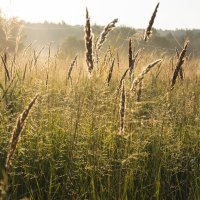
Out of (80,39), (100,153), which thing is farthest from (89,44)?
(80,39)

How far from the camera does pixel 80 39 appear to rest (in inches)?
1100

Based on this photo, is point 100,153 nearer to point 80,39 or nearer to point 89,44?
point 89,44

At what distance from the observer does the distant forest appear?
3352 mm

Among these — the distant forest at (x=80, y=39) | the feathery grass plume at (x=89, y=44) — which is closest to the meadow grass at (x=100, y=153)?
the feathery grass plume at (x=89, y=44)

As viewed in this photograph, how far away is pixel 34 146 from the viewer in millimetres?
2369

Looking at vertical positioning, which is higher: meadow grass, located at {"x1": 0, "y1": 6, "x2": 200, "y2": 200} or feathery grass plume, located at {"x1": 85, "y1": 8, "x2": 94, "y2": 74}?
feathery grass plume, located at {"x1": 85, "y1": 8, "x2": 94, "y2": 74}

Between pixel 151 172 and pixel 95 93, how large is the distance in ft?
2.11

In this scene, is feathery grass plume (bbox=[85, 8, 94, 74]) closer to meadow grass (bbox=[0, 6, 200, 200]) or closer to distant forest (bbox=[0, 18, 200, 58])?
meadow grass (bbox=[0, 6, 200, 200])

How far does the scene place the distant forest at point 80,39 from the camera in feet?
11.0

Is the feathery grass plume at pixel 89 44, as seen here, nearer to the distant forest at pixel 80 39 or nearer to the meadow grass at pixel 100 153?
the meadow grass at pixel 100 153

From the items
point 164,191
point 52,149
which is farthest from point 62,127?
point 164,191

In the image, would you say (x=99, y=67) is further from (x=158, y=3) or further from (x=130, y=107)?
(x=158, y=3)

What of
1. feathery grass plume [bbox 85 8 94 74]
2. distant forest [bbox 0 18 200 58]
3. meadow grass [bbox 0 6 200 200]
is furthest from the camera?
distant forest [bbox 0 18 200 58]

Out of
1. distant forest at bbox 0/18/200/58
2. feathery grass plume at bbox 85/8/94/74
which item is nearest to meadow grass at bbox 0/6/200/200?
feathery grass plume at bbox 85/8/94/74
